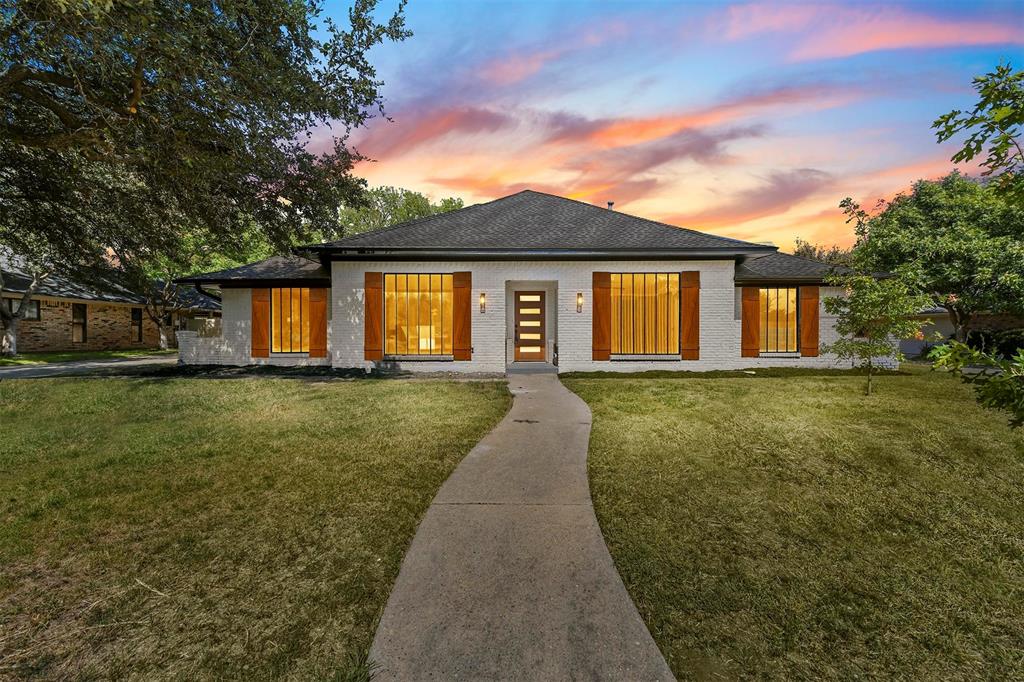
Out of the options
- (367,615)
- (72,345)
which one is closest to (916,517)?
(367,615)

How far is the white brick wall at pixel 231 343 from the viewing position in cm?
1270

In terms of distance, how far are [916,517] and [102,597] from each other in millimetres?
5969

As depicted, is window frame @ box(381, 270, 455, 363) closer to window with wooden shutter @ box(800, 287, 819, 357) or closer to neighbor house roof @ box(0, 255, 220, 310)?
window with wooden shutter @ box(800, 287, 819, 357)

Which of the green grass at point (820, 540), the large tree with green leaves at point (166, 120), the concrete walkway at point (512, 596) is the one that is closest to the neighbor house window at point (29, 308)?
the large tree with green leaves at point (166, 120)

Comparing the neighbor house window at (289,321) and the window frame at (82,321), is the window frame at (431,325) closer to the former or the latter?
the neighbor house window at (289,321)

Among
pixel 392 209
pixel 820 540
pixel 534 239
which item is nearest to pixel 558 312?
pixel 534 239

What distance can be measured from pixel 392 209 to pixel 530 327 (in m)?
32.4

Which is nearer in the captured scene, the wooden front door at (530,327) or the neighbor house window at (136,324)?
the wooden front door at (530,327)

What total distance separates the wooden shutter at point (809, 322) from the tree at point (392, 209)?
1226 inches

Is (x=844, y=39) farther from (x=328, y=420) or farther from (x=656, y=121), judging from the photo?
(x=328, y=420)

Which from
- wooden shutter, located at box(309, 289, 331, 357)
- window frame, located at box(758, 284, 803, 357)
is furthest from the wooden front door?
window frame, located at box(758, 284, 803, 357)

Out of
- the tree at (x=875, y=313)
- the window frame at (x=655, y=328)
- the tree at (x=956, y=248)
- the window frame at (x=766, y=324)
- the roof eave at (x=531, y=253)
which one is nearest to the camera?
the tree at (x=875, y=313)

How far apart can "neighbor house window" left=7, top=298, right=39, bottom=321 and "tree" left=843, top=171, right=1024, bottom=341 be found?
34.3 m

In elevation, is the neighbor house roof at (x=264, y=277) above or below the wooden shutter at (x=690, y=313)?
above
